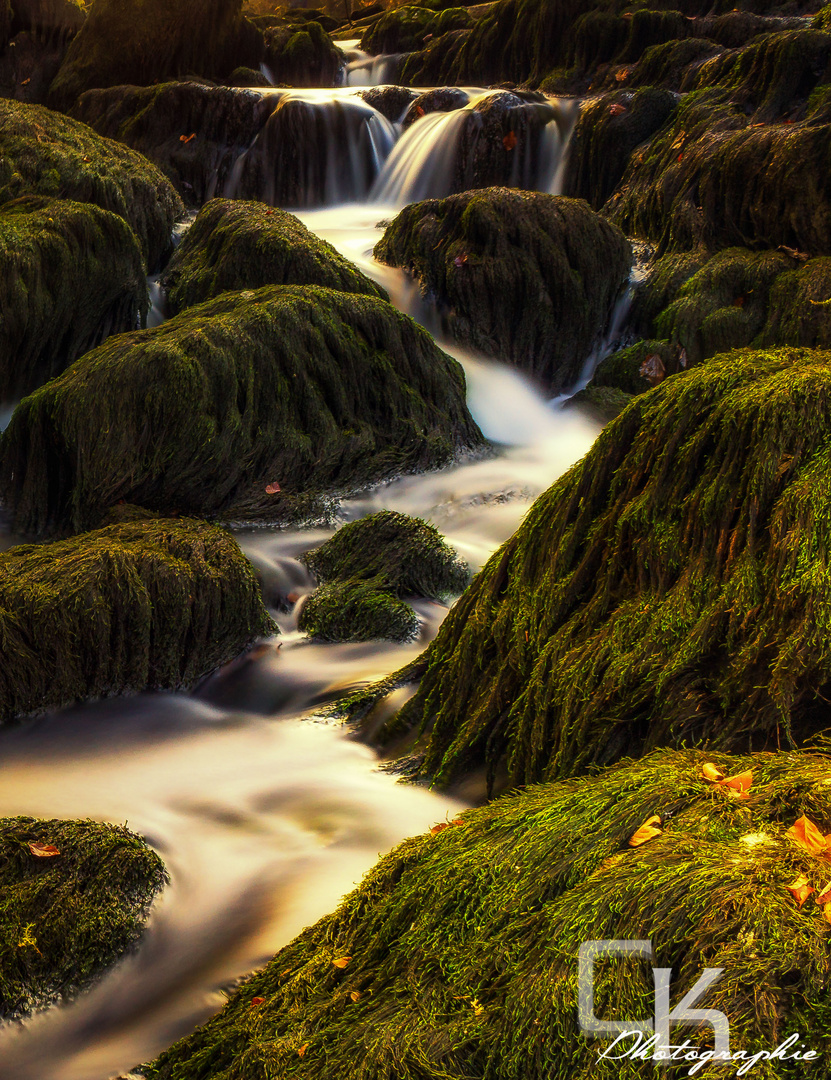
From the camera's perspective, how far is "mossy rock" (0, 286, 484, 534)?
540 centimetres

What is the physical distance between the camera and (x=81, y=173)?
8.20m

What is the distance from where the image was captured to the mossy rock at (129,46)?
13.7 metres

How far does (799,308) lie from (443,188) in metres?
5.58

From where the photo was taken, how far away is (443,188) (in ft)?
39.0

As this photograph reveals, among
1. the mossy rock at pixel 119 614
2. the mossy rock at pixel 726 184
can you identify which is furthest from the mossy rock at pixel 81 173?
the mossy rock at pixel 726 184

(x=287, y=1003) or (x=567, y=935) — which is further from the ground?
(x=567, y=935)

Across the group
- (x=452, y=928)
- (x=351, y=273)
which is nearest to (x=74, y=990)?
(x=452, y=928)

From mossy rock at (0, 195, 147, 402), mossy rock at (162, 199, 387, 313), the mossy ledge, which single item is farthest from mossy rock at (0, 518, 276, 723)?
mossy rock at (162, 199, 387, 313)

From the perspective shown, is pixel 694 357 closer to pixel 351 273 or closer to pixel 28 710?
pixel 351 273

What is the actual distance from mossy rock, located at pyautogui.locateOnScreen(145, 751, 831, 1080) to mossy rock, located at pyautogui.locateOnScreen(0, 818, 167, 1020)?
51 centimetres

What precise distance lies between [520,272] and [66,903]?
7.00 m

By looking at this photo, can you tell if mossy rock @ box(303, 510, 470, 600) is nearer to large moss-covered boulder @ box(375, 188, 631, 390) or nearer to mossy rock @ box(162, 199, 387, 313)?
mossy rock @ box(162, 199, 387, 313)

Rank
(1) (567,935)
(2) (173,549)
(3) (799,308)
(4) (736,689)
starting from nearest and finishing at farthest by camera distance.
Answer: (1) (567,935)
(4) (736,689)
(2) (173,549)
(3) (799,308)

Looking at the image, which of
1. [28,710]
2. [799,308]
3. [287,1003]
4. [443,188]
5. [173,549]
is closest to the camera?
[287,1003]
